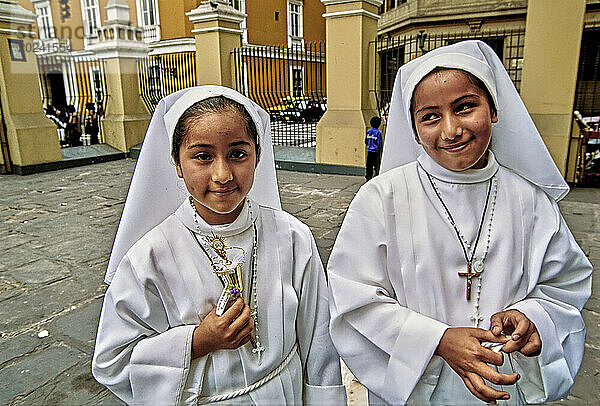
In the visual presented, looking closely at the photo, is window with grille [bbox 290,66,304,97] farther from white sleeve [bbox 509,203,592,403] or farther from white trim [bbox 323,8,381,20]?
white sleeve [bbox 509,203,592,403]

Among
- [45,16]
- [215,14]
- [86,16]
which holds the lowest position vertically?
[215,14]

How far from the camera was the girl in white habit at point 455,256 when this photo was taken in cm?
148

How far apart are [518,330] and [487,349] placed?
12cm

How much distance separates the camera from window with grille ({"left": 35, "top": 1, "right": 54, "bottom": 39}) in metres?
28.4

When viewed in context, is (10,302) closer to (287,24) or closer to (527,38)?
(527,38)

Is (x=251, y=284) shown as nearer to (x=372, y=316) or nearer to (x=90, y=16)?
(x=372, y=316)

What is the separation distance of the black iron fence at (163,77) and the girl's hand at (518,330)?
12972mm

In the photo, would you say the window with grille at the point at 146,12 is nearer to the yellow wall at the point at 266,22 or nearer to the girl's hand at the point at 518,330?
the yellow wall at the point at 266,22

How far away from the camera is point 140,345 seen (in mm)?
1460

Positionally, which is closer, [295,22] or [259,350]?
[259,350]

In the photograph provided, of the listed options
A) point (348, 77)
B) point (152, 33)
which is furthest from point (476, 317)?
point (152, 33)

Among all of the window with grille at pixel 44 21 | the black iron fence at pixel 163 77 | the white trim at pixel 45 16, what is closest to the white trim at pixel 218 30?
the black iron fence at pixel 163 77

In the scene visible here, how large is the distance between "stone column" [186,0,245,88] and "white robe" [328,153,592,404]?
409 inches

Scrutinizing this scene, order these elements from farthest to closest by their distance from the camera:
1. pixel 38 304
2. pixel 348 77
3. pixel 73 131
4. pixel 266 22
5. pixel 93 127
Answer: pixel 266 22, pixel 73 131, pixel 93 127, pixel 348 77, pixel 38 304
